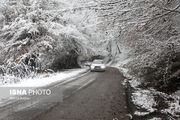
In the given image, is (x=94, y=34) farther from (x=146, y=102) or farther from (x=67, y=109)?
(x=67, y=109)

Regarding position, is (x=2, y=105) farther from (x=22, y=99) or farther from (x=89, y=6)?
(x=89, y=6)

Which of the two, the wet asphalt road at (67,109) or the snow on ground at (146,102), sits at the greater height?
the wet asphalt road at (67,109)

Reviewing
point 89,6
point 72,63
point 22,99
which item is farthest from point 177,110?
point 72,63

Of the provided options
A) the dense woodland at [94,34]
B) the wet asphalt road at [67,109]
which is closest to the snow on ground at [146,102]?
the wet asphalt road at [67,109]

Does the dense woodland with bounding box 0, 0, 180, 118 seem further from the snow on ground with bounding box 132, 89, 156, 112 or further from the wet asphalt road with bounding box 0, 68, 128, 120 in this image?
the wet asphalt road with bounding box 0, 68, 128, 120

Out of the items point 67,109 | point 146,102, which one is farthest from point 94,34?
point 67,109

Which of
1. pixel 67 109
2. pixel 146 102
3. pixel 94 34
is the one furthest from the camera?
pixel 94 34

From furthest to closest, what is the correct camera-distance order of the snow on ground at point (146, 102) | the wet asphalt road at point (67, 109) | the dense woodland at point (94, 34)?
the snow on ground at point (146, 102)
the wet asphalt road at point (67, 109)
the dense woodland at point (94, 34)

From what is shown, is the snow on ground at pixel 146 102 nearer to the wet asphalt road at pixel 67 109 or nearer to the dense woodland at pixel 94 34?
the wet asphalt road at pixel 67 109

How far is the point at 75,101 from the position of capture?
215 inches

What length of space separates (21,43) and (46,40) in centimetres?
232

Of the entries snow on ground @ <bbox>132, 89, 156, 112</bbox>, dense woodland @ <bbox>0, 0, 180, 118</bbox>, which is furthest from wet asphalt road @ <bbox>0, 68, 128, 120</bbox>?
dense woodland @ <bbox>0, 0, 180, 118</bbox>

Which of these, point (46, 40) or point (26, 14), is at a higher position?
point (26, 14)

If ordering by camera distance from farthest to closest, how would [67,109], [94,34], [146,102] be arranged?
[94,34] → [146,102] → [67,109]
